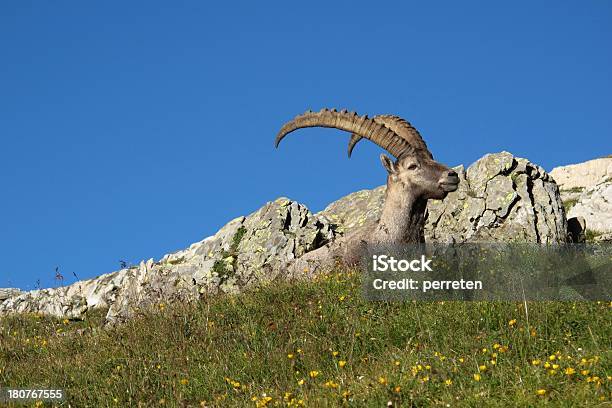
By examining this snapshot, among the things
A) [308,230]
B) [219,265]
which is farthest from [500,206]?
[219,265]

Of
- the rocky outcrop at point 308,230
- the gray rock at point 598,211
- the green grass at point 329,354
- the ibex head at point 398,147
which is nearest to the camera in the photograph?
the green grass at point 329,354

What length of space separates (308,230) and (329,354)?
12646 millimetres

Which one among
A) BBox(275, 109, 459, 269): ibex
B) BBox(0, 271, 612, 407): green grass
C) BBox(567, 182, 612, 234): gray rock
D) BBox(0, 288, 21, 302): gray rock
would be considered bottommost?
BBox(0, 271, 612, 407): green grass

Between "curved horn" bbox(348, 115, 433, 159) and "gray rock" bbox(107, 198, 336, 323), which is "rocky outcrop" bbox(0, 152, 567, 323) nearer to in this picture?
"gray rock" bbox(107, 198, 336, 323)

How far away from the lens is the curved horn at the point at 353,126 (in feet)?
58.4

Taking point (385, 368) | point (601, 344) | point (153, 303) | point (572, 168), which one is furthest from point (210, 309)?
point (572, 168)

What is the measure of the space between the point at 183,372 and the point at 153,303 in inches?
188

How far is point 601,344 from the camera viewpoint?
9656 mm

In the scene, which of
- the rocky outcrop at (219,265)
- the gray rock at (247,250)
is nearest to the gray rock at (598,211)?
the gray rock at (247,250)

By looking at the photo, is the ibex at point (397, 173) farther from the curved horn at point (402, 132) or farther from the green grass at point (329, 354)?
the green grass at point (329, 354)

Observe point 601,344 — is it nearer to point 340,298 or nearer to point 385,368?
point 385,368

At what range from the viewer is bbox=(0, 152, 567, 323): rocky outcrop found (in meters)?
23.0

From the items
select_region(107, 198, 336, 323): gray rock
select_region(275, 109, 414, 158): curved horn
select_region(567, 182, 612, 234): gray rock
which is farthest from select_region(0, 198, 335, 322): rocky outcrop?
select_region(567, 182, 612, 234): gray rock

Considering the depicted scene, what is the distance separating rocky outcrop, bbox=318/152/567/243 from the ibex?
5.42m
